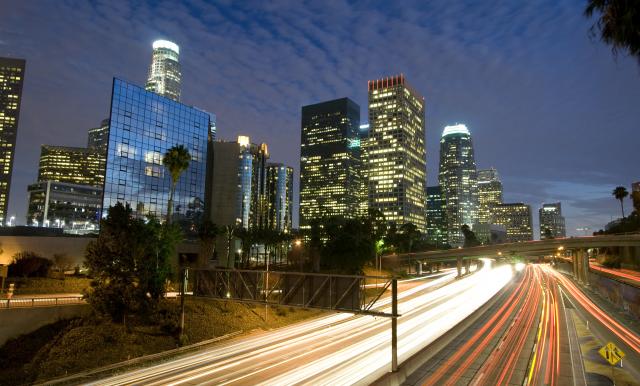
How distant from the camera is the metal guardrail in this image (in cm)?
3441

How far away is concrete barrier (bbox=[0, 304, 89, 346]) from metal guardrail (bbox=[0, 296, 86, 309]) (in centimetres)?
76

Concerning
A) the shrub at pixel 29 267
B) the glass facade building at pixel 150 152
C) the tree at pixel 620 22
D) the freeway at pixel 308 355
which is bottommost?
the freeway at pixel 308 355

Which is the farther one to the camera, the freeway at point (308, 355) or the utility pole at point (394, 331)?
the freeway at point (308, 355)

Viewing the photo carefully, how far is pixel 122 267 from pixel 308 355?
2067 cm

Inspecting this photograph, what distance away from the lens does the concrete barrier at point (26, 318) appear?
32.2m

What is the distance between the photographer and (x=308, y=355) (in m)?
32.0

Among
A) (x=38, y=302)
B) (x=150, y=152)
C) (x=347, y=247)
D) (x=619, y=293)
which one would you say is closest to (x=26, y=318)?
(x=38, y=302)

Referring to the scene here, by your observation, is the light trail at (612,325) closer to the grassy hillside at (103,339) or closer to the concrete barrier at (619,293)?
the concrete barrier at (619,293)

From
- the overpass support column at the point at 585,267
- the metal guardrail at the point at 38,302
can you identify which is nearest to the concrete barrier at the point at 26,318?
the metal guardrail at the point at 38,302

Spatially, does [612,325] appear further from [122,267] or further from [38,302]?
[38,302]

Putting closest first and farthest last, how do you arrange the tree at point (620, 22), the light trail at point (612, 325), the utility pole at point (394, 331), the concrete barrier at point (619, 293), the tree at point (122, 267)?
the tree at point (620, 22)
the utility pole at point (394, 331)
the tree at point (122, 267)
the light trail at point (612, 325)
the concrete barrier at point (619, 293)

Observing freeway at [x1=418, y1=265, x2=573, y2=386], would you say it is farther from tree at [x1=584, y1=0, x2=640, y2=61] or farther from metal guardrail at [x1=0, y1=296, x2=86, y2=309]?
metal guardrail at [x1=0, y1=296, x2=86, y2=309]

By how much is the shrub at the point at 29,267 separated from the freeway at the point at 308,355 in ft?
101

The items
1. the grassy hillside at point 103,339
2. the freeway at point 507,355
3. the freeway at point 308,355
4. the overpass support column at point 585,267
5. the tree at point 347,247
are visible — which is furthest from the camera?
the overpass support column at point 585,267
